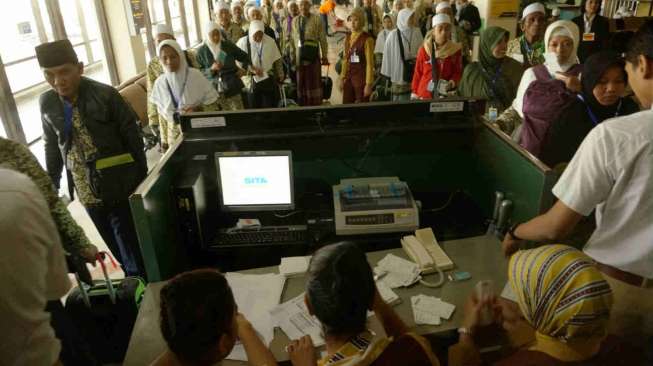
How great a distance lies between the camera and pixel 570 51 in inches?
103

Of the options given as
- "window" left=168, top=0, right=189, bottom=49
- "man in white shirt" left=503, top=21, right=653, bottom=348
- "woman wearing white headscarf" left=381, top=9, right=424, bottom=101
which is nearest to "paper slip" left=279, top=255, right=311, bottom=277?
"man in white shirt" left=503, top=21, right=653, bottom=348

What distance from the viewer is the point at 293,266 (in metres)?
1.80

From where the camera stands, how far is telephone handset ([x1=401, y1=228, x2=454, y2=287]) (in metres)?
1.75

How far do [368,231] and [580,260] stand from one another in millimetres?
1045

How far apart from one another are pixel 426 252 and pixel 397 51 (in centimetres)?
335

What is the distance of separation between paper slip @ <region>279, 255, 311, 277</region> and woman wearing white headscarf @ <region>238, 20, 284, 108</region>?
3.47 meters

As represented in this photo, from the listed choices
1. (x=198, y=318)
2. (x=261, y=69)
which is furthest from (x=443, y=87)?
(x=198, y=318)

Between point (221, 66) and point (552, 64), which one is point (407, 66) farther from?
point (552, 64)

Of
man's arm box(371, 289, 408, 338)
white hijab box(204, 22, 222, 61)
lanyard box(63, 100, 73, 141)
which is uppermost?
white hijab box(204, 22, 222, 61)

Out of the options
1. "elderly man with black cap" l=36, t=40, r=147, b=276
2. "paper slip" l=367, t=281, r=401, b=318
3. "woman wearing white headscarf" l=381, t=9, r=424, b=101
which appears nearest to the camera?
"paper slip" l=367, t=281, r=401, b=318

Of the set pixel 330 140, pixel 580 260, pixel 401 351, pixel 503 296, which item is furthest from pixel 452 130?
pixel 401 351

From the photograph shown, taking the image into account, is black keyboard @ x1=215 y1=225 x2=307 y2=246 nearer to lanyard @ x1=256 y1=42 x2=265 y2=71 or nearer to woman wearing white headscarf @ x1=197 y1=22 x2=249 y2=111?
woman wearing white headscarf @ x1=197 y1=22 x2=249 y2=111

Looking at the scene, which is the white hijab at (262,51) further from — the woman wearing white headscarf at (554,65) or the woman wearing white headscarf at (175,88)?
the woman wearing white headscarf at (554,65)

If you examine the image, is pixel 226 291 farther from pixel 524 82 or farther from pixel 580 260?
pixel 524 82
